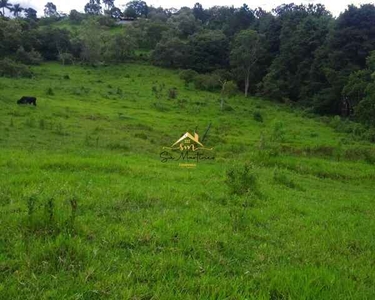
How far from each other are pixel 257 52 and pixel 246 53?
2925 millimetres

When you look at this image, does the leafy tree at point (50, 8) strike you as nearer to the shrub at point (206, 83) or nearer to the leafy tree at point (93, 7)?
the leafy tree at point (93, 7)

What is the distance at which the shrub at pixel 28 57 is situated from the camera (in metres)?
53.8

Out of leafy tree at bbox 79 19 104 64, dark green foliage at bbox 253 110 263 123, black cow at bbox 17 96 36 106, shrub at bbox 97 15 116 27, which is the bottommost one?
dark green foliage at bbox 253 110 263 123

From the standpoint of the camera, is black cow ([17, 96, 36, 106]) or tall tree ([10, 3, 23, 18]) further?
tall tree ([10, 3, 23, 18])

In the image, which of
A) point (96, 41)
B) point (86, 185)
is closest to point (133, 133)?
point (86, 185)

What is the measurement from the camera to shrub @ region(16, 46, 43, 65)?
53812mm

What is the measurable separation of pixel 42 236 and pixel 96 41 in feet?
200

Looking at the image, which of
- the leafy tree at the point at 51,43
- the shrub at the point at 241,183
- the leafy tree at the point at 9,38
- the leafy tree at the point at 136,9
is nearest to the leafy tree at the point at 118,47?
the leafy tree at the point at 51,43

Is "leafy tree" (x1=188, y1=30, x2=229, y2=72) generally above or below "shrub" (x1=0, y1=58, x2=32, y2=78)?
above

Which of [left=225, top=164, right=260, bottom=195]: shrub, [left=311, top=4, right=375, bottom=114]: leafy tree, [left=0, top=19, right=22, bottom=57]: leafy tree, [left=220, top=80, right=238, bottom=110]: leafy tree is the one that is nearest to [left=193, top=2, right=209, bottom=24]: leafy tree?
[left=0, top=19, right=22, bottom=57]: leafy tree

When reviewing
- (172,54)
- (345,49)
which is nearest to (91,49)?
(172,54)

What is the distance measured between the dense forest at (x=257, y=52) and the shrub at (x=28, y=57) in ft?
0.40

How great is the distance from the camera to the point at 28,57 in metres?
54.7

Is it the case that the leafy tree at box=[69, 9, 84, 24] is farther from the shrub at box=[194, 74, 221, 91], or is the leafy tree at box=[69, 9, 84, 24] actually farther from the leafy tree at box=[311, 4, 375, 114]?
the leafy tree at box=[311, 4, 375, 114]
